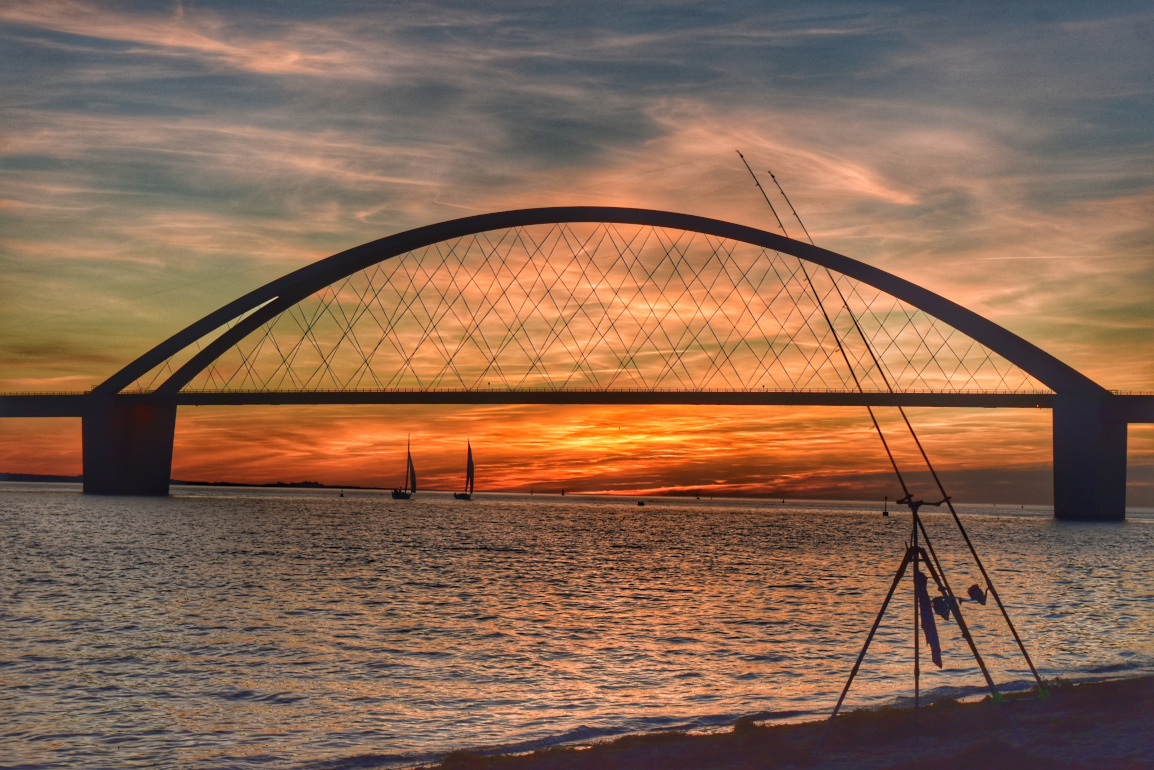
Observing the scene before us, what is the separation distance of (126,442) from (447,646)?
307 feet

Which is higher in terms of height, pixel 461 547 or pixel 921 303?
pixel 921 303

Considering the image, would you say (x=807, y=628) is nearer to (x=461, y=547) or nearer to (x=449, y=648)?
(x=449, y=648)

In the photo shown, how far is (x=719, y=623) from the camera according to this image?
84.4ft

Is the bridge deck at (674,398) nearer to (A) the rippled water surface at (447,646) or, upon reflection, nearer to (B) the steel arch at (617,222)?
(B) the steel arch at (617,222)

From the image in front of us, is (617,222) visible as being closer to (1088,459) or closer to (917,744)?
(1088,459)

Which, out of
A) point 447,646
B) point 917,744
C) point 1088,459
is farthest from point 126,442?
point 917,744

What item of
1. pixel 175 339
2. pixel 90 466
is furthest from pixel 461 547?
pixel 90 466

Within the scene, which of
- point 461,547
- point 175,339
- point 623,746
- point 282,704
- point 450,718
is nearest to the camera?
point 623,746

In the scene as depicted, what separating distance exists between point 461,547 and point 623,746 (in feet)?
150

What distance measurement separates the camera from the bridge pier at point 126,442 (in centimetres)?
10000

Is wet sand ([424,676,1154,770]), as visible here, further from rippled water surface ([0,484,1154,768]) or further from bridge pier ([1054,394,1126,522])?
bridge pier ([1054,394,1126,522])

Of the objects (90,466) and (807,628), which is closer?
(807,628)

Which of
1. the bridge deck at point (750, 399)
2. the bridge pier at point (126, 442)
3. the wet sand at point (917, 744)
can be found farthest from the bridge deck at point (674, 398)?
the wet sand at point (917, 744)

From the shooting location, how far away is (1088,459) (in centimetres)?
7869
